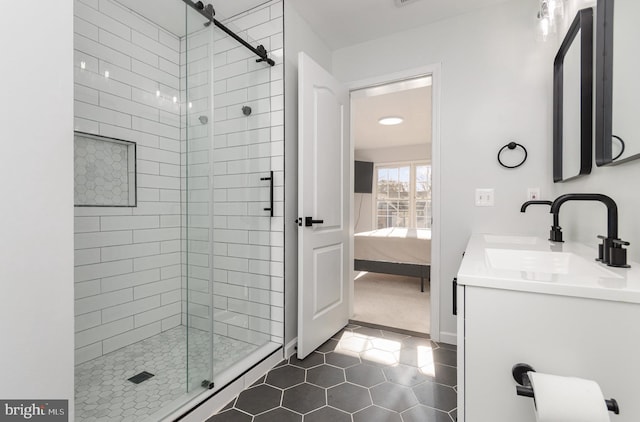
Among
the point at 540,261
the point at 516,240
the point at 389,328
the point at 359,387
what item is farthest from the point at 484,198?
the point at 359,387

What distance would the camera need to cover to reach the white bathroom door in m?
2.11

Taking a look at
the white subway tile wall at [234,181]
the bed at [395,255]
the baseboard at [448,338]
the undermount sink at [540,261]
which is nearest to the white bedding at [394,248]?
the bed at [395,255]

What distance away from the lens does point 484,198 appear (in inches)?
88.6

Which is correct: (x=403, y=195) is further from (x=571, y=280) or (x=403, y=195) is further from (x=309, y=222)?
(x=571, y=280)

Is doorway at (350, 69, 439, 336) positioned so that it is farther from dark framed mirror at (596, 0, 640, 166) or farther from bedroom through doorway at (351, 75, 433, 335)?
dark framed mirror at (596, 0, 640, 166)

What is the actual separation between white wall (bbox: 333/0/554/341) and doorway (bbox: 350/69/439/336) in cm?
13

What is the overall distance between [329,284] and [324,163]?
38.7 inches

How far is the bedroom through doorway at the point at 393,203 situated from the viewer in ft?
10.0

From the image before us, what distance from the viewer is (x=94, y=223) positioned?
2.07 m

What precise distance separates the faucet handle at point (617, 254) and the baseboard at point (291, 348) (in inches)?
74.7

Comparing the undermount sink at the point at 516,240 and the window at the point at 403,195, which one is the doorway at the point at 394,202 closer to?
the window at the point at 403,195

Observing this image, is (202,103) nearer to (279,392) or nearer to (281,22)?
(281,22)

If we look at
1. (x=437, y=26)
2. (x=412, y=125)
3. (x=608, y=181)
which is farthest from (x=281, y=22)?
(x=412, y=125)

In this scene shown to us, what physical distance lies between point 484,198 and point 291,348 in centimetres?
183
